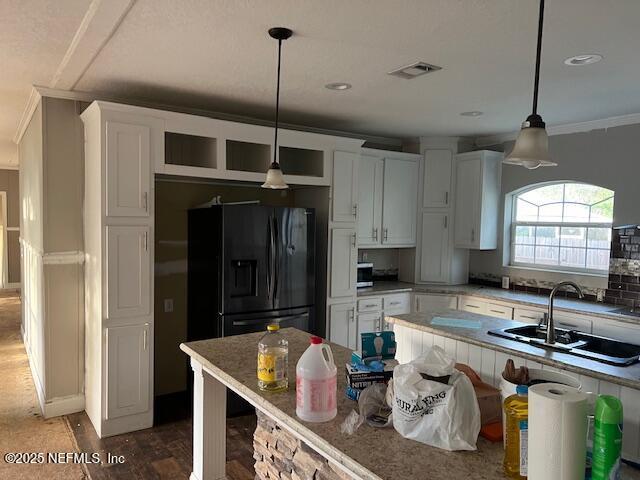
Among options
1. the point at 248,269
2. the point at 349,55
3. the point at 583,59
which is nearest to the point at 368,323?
the point at 248,269

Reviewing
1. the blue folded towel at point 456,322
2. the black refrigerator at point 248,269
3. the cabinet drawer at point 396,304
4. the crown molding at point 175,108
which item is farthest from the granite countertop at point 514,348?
the crown molding at point 175,108

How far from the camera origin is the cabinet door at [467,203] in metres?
5.01

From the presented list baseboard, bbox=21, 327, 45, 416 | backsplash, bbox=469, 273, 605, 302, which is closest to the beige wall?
baseboard, bbox=21, 327, 45, 416

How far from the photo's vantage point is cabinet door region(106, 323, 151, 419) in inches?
132

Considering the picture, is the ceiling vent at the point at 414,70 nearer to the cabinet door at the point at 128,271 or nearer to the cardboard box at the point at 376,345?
the cardboard box at the point at 376,345

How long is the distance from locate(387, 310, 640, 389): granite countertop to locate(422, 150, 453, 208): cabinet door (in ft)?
6.54

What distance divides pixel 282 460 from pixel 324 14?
6.44 feet

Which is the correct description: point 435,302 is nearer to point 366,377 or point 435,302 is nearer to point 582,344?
point 582,344

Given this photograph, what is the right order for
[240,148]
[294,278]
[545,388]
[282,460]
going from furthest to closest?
[240,148]
[294,278]
[282,460]
[545,388]

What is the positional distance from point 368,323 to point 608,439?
373 cm

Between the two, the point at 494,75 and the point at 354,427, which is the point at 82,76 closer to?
the point at 494,75

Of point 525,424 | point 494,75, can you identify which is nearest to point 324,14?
point 494,75

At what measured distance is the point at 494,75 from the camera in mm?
2996

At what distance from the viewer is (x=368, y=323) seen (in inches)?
185
